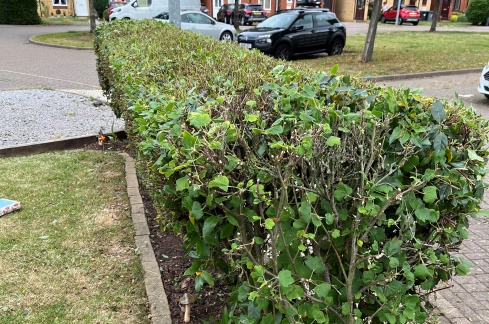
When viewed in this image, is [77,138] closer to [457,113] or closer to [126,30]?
[126,30]

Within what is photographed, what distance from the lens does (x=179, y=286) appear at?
11.5 ft

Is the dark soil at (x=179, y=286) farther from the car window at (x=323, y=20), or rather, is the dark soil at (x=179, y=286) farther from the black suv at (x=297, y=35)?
the car window at (x=323, y=20)

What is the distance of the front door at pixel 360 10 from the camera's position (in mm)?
49688

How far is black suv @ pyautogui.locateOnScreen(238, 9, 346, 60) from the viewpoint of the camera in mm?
15352

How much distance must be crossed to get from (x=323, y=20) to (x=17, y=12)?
26587mm

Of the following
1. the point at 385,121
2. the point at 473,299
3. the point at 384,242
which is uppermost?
the point at 385,121

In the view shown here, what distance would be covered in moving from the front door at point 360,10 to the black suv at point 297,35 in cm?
3614

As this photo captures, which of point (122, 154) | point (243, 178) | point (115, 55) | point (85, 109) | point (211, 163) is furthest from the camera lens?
point (85, 109)

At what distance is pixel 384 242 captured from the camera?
218 cm

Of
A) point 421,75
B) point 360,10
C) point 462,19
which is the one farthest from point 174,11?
point 462,19

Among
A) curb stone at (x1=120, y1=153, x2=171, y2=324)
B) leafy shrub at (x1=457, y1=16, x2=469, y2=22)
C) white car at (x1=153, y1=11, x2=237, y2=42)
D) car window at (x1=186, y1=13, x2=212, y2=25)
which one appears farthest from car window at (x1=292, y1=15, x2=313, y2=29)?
leafy shrub at (x1=457, y1=16, x2=469, y2=22)

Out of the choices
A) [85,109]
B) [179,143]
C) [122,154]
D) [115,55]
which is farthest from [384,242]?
[85,109]

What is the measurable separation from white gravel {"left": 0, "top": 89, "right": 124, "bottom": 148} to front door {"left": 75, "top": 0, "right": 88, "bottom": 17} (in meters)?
39.9

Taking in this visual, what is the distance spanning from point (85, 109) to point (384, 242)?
778 cm
